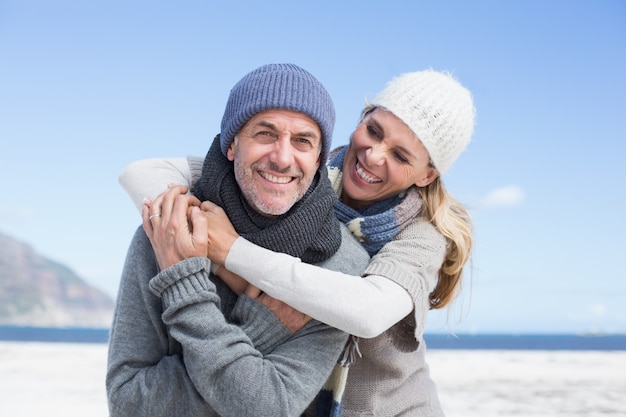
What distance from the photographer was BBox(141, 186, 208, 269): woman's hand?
248 centimetres

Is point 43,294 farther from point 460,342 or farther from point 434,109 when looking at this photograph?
point 434,109

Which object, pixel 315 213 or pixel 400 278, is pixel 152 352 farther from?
pixel 400 278

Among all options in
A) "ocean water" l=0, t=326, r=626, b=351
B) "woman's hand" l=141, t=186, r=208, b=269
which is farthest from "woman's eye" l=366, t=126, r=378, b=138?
"ocean water" l=0, t=326, r=626, b=351

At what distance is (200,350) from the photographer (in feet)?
7.70

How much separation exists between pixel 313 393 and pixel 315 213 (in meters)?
0.69

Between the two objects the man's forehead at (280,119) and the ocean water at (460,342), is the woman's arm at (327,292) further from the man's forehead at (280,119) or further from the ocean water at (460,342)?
the ocean water at (460,342)

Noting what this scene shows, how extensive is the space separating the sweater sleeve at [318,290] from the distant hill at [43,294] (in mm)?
110846

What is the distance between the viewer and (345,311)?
8.04 ft

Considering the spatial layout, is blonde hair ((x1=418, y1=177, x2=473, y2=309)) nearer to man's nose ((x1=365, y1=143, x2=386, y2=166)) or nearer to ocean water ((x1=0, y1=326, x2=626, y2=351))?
man's nose ((x1=365, y1=143, x2=386, y2=166))

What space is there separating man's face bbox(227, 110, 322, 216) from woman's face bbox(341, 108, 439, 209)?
0.64 metres

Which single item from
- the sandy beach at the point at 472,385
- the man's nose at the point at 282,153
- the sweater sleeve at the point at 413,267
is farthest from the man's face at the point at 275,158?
the sandy beach at the point at 472,385

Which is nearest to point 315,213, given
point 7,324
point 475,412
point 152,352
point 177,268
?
point 177,268

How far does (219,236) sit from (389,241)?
2.84 feet

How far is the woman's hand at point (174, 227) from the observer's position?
2482 millimetres
